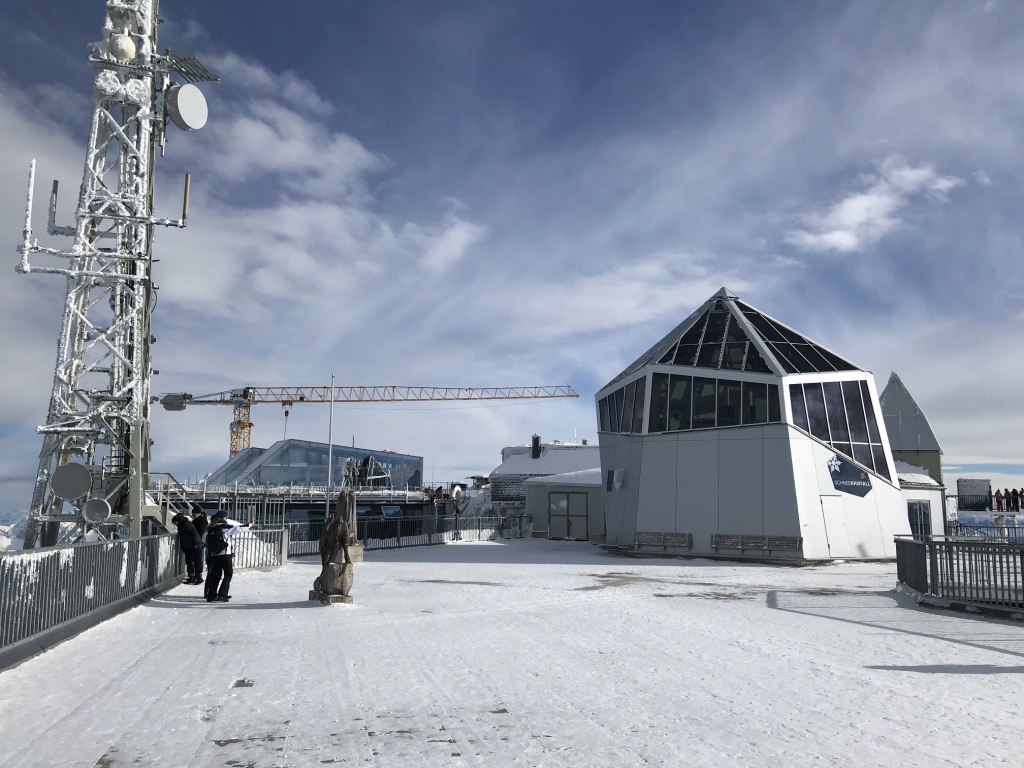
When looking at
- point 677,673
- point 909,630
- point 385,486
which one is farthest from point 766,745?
point 385,486

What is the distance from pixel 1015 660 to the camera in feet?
29.7

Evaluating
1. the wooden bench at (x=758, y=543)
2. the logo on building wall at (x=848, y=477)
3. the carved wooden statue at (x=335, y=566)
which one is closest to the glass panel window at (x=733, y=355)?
the logo on building wall at (x=848, y=477)

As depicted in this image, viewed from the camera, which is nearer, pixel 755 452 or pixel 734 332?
pixel 755 452

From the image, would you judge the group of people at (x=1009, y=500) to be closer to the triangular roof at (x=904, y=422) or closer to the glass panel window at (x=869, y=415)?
the triangular roof at (x=904, y=422)

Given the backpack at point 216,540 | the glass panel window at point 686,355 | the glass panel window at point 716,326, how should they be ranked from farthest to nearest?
the glass panel window at point 716,326 → the glass panel window at point 686,355 → the backpack at point 216,540

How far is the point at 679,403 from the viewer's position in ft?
96.5

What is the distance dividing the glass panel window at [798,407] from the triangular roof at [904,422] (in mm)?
36540

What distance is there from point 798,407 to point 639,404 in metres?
6.26

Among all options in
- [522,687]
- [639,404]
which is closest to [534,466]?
[639,404]

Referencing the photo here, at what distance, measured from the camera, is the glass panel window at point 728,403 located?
2791 centimetres

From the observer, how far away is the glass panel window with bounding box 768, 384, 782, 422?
→ 88.5 ft

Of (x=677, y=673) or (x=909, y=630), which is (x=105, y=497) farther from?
(x=909, y=630)

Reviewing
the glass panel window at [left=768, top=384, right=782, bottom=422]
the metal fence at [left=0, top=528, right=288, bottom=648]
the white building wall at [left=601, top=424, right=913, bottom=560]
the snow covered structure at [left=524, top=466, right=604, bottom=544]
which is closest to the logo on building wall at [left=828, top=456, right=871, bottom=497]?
the white building wall at [left=601, top=424, right=913, bottom=560]

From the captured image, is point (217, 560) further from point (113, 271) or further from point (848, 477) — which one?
point (848, 477)
